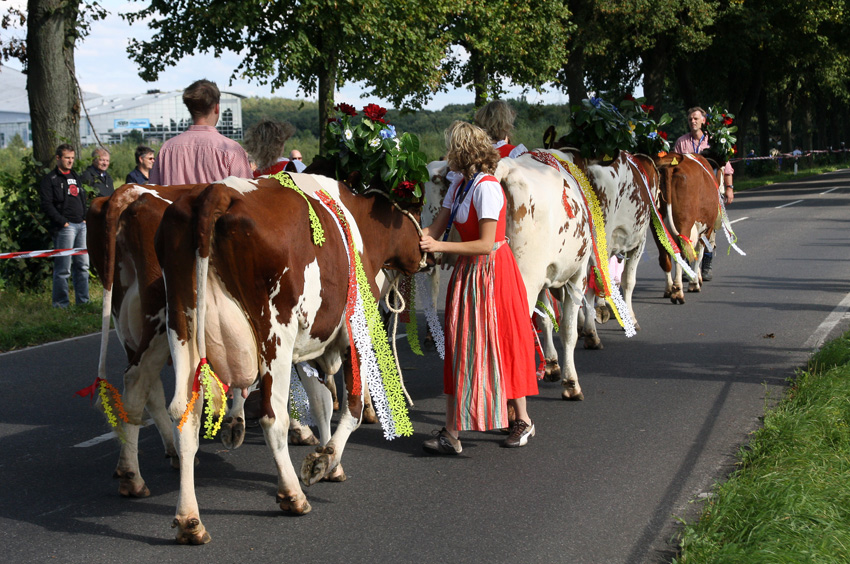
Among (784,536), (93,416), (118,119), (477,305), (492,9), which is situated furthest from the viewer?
(118,119)

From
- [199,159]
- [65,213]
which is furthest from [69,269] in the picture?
[199,159]

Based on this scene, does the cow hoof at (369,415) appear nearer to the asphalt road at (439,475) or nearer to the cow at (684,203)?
the asphalt road at (439,475)

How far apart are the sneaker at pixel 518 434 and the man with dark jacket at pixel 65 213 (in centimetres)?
796

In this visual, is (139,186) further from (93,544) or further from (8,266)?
(8,266)

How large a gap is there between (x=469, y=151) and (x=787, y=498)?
2743 mm

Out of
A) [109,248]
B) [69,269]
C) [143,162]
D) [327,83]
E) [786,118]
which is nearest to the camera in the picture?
[109,248]

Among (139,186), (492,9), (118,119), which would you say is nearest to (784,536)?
(139,186)

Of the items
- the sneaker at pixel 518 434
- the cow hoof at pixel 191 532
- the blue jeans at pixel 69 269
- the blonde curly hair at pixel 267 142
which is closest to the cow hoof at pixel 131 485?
the cow hoof at pixel 191 532

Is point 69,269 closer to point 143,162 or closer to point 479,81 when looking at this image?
point 143,162

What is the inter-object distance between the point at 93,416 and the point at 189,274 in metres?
3.16

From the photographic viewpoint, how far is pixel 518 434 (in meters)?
6.05

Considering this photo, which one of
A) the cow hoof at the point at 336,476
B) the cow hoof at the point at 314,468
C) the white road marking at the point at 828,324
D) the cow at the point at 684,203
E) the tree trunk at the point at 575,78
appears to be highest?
the tree trunk at the point at 575,78

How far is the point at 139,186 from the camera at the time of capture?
17.4 ft

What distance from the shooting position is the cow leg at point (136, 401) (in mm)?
4988
